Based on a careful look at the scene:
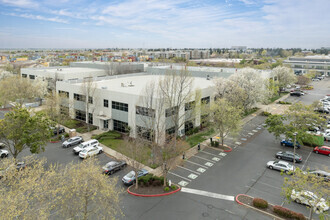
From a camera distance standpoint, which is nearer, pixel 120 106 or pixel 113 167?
pixel 113 167

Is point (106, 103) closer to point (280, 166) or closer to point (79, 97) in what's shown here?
point (79, 97)

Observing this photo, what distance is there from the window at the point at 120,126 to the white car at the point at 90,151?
6.35 m

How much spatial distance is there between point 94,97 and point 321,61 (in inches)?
5919

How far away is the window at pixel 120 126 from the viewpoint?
36812 millimetres

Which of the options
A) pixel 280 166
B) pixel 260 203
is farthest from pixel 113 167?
pixel 280 166

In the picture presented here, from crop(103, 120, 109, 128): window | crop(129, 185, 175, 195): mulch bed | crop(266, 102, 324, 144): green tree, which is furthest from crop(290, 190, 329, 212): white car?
crop(103, 120, 109, 128): window

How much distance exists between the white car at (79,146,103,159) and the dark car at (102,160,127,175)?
3.56 metres

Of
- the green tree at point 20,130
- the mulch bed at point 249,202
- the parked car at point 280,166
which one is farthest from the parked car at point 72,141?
the parked car at point 280,166

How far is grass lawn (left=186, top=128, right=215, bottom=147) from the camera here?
34562 mm

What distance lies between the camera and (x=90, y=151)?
2970 centimetres

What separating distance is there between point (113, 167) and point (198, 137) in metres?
15.9

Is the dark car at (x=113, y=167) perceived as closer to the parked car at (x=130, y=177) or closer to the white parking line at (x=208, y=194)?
the parked car at (x=130, y=177)

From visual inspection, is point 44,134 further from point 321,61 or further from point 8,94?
point 321,61

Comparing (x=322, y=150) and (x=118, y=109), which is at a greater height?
(x=118, y=109)
